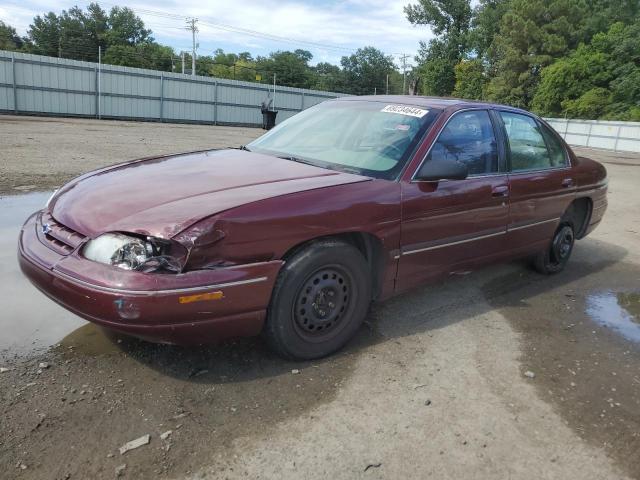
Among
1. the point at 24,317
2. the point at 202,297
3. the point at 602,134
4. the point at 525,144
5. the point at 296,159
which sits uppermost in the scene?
the point at 602,134

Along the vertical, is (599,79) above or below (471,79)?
below

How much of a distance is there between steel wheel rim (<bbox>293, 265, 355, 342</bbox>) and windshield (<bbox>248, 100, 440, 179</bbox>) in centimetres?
73

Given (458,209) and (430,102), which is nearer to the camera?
(458,209)

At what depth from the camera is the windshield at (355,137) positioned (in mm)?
3592

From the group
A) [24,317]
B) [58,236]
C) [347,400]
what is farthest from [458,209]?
[24,317]

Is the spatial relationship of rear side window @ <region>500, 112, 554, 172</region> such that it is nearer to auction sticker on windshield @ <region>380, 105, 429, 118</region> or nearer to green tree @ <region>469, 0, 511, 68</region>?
auction sticker on windshield @ <region>380, 105, 429, 118</region>

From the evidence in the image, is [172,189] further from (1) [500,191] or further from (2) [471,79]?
(2) [471,79]

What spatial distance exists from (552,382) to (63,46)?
263 feet

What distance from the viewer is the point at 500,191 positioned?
4.16m

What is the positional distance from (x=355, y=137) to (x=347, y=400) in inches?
76.1

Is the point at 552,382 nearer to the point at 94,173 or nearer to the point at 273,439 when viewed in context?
the point at 273,439

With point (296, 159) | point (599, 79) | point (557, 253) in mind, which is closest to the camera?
point (296, 159)

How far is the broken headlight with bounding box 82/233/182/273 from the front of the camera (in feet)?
8.38

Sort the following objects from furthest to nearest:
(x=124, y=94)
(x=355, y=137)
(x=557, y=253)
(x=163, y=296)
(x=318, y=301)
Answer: (x=124, y=94), (x=557, y=253), (x=355, y=137), (x=318, y=301), (x=163, y=296)
